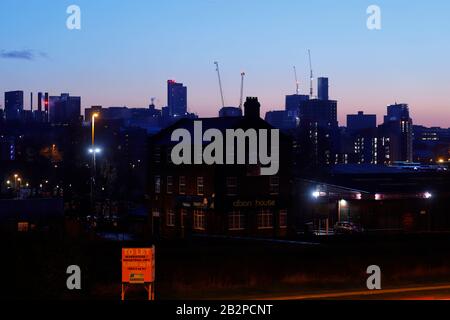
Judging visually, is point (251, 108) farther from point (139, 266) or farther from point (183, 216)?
point (139, 266)

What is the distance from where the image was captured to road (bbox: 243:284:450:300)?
22.7 metres

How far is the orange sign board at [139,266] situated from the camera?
19156 mm

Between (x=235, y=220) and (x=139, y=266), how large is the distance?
33248mm

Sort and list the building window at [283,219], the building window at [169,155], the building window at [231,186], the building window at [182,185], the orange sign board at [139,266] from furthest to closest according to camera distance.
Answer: the building window at [169,155]
the building window at [283,219]
the building window at [182,185]
the building window at [231,186]
the orange sign board at [139,266]

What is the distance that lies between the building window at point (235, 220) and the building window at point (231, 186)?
1404 millimetres

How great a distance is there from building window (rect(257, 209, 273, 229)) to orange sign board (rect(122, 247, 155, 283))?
111 feet

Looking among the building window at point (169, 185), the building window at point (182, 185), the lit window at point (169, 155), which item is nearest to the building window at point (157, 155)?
the lit window at point (169, 155)

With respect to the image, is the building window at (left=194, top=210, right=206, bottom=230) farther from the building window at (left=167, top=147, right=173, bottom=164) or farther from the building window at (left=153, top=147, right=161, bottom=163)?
the building window at (left=153, top=147, right=161, bottom=163)

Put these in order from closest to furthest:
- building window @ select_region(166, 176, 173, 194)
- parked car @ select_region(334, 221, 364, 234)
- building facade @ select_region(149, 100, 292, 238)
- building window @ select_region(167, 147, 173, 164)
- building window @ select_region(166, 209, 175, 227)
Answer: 1. building facade @ select_region(149, 100, 292, 238)
2. parked car @ select_region(334, 221, 364, 234)
3. building window @ select_region(166, 209, 175, 227)
4. building window @ select_region(166, 176, 173, 194)
5. building window @ select_region(167, 147, 173, 164)

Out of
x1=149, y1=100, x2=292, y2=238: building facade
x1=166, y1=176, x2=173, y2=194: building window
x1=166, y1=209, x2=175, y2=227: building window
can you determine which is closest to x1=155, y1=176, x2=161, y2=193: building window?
x1=149, y1=100, x2=292, y2=238: building facade

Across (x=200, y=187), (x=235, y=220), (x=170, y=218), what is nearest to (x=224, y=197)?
(x=235, y=220)

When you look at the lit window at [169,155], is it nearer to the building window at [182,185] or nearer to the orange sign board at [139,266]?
the building window at [182,185]
